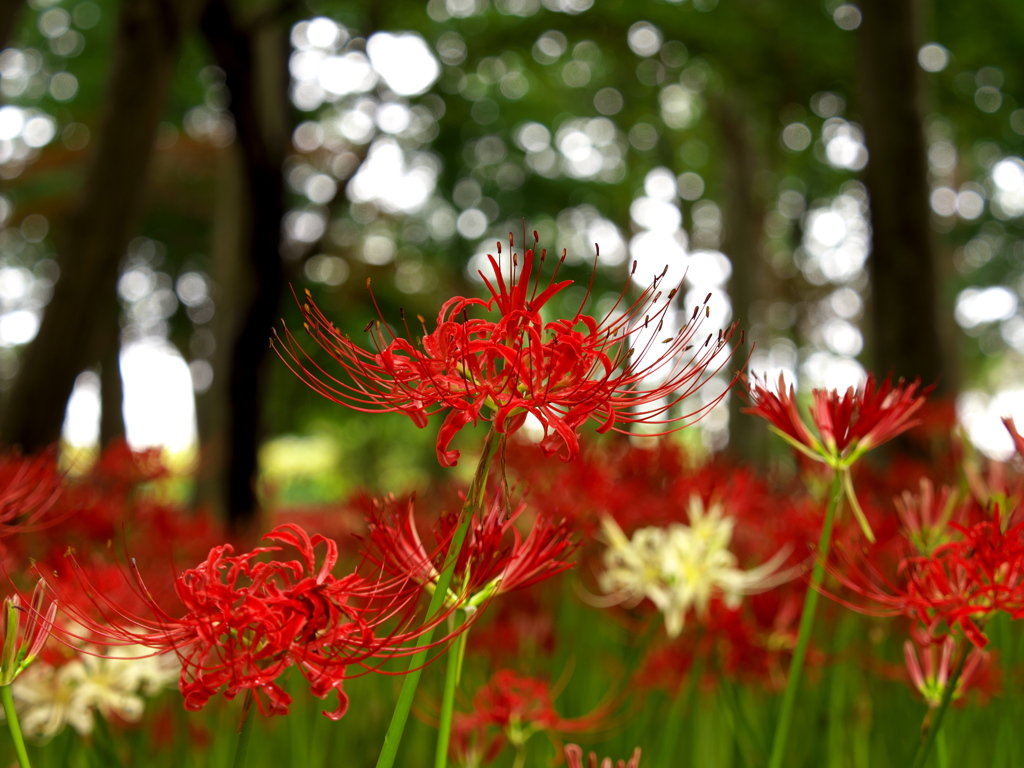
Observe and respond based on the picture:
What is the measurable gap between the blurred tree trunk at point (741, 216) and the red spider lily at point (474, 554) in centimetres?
691

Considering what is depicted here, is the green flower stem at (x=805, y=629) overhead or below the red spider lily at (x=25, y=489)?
below

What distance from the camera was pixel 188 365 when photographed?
1455 cm

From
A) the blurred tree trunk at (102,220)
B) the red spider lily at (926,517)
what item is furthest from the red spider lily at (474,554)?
the blurred tree trunk at (102,220)

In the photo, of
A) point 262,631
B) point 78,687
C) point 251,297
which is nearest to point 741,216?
point 251,297

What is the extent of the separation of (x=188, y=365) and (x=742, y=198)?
997 centimetres

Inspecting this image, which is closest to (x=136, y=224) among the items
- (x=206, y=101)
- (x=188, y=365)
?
(x=206, y=101)

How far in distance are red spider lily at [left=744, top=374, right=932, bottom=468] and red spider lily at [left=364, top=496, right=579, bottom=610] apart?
1.14ft

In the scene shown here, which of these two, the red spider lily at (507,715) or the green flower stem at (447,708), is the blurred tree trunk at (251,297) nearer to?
the red spider lily at (507,715)

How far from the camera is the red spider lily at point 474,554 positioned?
3.01ft

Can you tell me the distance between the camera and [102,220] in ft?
11.8

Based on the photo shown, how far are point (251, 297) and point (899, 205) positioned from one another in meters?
4.29

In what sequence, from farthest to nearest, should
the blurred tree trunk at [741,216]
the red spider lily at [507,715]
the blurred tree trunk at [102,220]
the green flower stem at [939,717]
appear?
the blurred tree trunk at [741,216] → the blurred tree trunk at [102,220] → the red spider lily at [507,715] → the green flower stem at [939,717]

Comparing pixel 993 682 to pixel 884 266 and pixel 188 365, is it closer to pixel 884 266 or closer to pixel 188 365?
pixel 884 266

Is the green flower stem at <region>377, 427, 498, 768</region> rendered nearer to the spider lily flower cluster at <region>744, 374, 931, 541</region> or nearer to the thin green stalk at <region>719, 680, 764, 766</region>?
the spider lily flower cluster at <region>744, 374, 931, 541</region>
